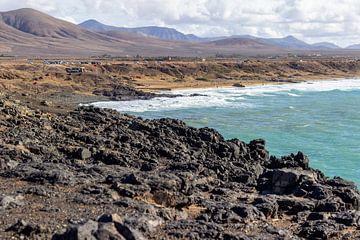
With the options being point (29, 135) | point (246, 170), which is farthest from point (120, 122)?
point (246, 170)

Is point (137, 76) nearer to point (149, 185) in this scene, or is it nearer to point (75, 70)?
point (75, 70)

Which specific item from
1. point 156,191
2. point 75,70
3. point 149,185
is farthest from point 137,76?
point 156,191

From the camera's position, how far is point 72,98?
63594mm

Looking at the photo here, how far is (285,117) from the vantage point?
56.0 m

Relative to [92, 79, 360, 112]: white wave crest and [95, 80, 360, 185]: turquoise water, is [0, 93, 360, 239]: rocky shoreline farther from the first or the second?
[92, 79, 360, 112]: white wave crest

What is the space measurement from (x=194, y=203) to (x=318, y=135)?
2793 centimetres

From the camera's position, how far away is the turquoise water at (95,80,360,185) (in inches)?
1491

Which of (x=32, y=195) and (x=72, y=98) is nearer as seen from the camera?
(x=32, y=195)

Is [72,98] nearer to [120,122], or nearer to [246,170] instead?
[120,122]

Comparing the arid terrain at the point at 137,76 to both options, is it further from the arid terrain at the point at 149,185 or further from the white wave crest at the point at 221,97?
the arid terrain at the point at 149,185

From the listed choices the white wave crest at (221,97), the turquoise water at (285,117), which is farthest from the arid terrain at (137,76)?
the turquoise water at (285,117)

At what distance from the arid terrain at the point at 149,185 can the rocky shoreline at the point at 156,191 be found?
4 cm

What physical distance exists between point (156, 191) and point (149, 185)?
19.4 inches

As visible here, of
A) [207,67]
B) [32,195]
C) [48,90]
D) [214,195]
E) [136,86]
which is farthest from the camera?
→ [207,67]
